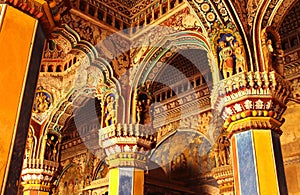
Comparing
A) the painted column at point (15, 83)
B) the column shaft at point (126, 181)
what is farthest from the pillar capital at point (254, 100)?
the painted column at point (15, 83)

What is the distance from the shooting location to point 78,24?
676 cm

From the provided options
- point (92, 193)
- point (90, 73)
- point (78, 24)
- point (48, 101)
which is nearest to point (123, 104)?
point (90, 73)

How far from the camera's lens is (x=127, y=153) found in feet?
22.2

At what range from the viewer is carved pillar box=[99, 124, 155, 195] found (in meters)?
6.60

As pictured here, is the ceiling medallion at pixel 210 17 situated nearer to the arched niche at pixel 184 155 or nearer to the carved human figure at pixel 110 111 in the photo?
the carved human figure at pixel 110 111

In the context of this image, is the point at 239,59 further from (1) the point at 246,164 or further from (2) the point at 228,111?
(1) the point at 246,164

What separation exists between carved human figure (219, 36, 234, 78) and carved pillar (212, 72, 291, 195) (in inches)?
5.6

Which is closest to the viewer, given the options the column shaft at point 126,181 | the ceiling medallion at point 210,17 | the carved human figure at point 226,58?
the carved human figure at point 226,58

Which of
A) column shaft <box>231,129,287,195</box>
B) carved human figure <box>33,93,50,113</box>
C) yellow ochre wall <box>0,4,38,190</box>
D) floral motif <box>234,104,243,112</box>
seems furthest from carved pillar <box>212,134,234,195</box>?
yellow ochre wall <box>0,4,38,190</box>

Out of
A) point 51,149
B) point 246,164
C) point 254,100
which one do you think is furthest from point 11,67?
point 51,149

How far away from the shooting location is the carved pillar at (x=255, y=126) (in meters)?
4.64

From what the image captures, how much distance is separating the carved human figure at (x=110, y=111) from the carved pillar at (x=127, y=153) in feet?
0.54

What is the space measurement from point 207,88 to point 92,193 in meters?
4.79

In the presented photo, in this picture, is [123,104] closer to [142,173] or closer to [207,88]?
[142,173]
